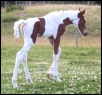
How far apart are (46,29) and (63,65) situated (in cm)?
499

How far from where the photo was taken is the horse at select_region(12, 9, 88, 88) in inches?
408

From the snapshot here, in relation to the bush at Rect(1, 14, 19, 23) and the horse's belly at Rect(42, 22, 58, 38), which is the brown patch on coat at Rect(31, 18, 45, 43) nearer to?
the horse's belly at Rect(42, 22, 58, 38)

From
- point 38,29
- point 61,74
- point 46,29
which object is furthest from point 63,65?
point 38,29

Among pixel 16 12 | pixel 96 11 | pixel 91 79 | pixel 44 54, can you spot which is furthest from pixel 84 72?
pixel 16 12

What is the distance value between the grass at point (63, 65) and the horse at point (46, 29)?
19.0 inches

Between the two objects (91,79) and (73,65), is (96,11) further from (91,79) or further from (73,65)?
(91,79)

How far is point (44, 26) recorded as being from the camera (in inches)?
426

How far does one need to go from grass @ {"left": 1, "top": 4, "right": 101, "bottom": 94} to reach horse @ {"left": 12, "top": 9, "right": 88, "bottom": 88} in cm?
48

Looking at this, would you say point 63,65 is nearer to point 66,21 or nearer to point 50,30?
point 66,21

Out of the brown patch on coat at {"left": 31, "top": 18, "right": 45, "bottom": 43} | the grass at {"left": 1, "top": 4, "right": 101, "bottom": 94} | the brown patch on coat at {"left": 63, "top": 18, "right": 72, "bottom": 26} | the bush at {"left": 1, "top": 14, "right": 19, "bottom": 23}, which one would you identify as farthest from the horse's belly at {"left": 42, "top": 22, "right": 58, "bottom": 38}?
the bush at {"left": 1, "top": 14, "right": 19, "bottom": 23}

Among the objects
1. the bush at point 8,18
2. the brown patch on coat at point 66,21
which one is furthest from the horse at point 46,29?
the bush at point 8,18

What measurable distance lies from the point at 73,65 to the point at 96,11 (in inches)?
850

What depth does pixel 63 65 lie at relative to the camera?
51.4 feet

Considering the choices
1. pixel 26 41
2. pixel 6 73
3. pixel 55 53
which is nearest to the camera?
pixel 26 41
